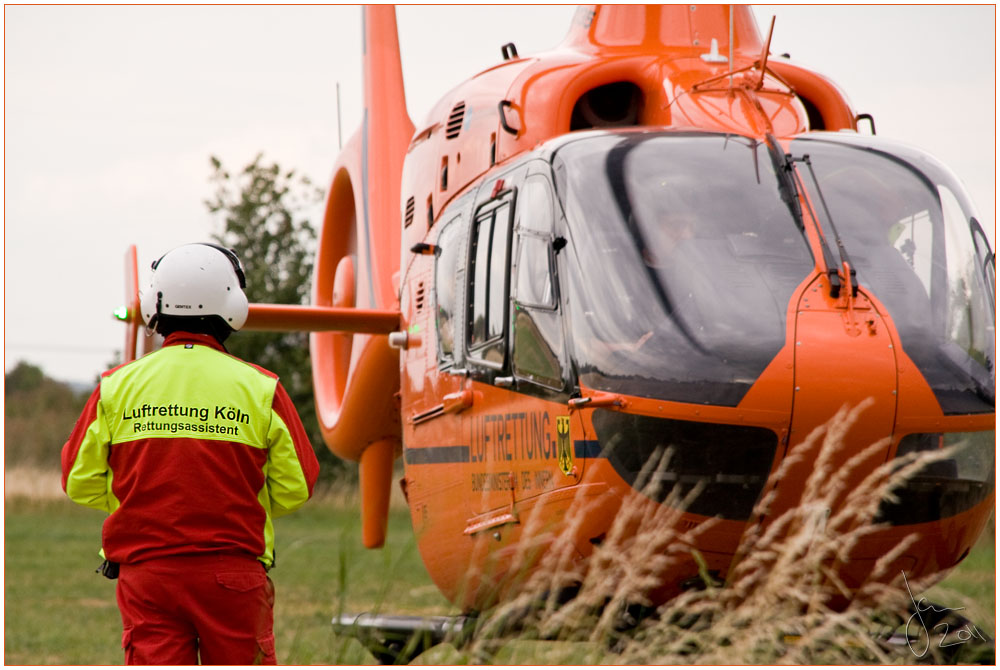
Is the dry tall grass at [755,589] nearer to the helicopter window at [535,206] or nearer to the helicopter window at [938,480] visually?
the helicopter window at [938,480]

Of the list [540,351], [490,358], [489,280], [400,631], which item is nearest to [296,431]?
[540,351]

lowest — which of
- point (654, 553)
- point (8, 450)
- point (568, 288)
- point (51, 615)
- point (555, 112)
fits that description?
point (8, 450)

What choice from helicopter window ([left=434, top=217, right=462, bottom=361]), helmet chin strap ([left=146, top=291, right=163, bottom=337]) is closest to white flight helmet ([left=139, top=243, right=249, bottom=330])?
helmet chin strap ([left=146, top=291, right=163, bottom=337])

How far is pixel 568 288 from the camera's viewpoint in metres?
5.62

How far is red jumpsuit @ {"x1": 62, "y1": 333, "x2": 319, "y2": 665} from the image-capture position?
4.09 meters

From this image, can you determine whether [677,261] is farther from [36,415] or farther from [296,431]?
[36,415]

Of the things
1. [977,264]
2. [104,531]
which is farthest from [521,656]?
[977,264]

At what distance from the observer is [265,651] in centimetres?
420

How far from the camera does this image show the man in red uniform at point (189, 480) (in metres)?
4.09

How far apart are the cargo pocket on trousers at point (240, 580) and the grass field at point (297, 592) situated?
187mm

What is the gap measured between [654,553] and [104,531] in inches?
85.0

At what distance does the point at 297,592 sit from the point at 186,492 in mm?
10368

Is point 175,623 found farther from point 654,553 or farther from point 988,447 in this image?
point 988,447

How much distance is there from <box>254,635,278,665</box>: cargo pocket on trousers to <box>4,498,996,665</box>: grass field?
8cm
